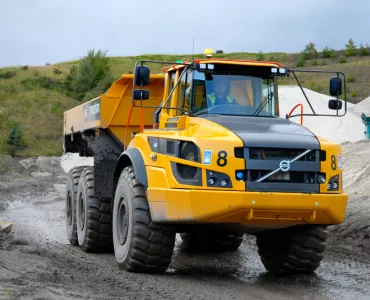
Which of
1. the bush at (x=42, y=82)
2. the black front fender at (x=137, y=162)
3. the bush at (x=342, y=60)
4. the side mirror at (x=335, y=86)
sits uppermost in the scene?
the bush at (x=342, y=60)

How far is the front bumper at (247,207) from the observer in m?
7.45

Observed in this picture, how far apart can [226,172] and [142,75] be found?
4.96 ft

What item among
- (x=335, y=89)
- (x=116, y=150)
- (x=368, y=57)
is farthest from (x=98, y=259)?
(x=368, y=57)

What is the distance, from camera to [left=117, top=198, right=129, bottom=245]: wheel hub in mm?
8812

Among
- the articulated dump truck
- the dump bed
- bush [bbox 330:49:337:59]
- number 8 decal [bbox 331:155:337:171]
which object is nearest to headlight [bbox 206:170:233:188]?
the articulated dump truck

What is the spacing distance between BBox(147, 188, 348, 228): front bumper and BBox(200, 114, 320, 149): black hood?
525 millimetres

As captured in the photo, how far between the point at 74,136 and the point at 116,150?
274cm

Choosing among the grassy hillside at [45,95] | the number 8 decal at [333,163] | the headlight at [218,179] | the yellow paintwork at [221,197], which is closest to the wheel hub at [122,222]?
the yellow paintwork at [221,197]

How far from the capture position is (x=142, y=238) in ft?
26.9

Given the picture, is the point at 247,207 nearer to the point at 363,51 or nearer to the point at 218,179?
the point at 218,179

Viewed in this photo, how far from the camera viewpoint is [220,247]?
11.5 m

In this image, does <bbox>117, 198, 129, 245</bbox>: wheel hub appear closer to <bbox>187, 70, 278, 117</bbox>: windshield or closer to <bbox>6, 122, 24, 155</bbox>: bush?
<bbox>187, 70, 278, 117</bbox>: windshield

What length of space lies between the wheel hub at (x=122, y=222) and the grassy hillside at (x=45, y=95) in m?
39.1

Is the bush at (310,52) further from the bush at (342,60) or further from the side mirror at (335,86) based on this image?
the side mirror at (335,86)
